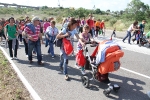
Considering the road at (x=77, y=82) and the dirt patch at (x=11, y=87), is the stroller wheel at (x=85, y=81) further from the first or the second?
the dirt patch at (x=11, y=87)

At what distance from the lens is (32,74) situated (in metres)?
6.55

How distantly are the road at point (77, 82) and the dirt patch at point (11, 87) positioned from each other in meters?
0.33

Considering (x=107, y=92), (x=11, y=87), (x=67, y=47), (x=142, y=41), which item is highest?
(x=67, y=47)

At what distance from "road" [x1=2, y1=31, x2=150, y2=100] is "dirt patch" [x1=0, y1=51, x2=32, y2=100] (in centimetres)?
33

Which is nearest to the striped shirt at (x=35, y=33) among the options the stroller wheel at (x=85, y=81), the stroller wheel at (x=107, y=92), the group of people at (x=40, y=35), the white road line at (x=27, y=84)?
the group of people at (x=40, y=35)

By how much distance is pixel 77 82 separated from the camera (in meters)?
5.83

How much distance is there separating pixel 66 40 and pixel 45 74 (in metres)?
1.56

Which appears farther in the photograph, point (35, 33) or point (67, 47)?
point (35, 33)

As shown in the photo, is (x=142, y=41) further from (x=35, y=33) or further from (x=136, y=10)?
(x=136, y=10)

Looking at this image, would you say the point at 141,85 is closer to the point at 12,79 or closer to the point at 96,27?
the point at 12,79

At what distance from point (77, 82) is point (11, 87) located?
188 cm

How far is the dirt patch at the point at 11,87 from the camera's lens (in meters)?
4.73

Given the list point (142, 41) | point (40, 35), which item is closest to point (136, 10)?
point (142, 41)

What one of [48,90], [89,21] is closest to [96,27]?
[89,21]
